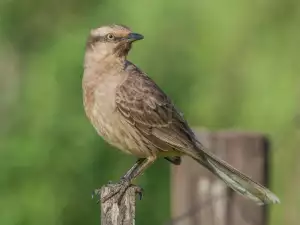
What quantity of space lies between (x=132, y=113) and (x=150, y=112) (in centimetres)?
13

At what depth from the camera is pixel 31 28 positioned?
34.2 feet

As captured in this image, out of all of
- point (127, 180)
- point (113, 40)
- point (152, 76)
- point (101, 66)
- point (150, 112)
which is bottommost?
Result: point (152, 76)

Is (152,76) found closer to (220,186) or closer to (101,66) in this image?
(220,186)

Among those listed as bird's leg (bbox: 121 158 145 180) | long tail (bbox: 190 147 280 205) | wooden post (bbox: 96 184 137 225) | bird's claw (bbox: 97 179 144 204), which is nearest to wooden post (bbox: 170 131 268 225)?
long tail (bbox: 190 147 280 205)

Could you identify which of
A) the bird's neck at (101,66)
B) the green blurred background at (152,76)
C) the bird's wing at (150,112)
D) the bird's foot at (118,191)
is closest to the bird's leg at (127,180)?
the bird's foot at (118,191)

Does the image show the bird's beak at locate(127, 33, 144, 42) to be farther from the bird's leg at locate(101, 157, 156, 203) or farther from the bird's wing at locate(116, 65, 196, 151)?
the bird's leg at locate(101, 157, 156, 203)

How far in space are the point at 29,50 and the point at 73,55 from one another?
1.40 m

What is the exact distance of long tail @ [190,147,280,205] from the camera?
592 centimetres

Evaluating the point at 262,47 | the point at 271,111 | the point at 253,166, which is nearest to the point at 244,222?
the point at 253,166

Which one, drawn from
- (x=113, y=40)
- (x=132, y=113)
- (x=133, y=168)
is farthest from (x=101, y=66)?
(x=133, y=168)

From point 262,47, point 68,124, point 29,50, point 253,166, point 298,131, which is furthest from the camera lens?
point 262,47

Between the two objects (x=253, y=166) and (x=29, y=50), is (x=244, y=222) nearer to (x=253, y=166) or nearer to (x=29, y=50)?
(x=253, y=166)

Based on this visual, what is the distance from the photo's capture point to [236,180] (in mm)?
6059

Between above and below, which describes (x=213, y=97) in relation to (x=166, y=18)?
below
